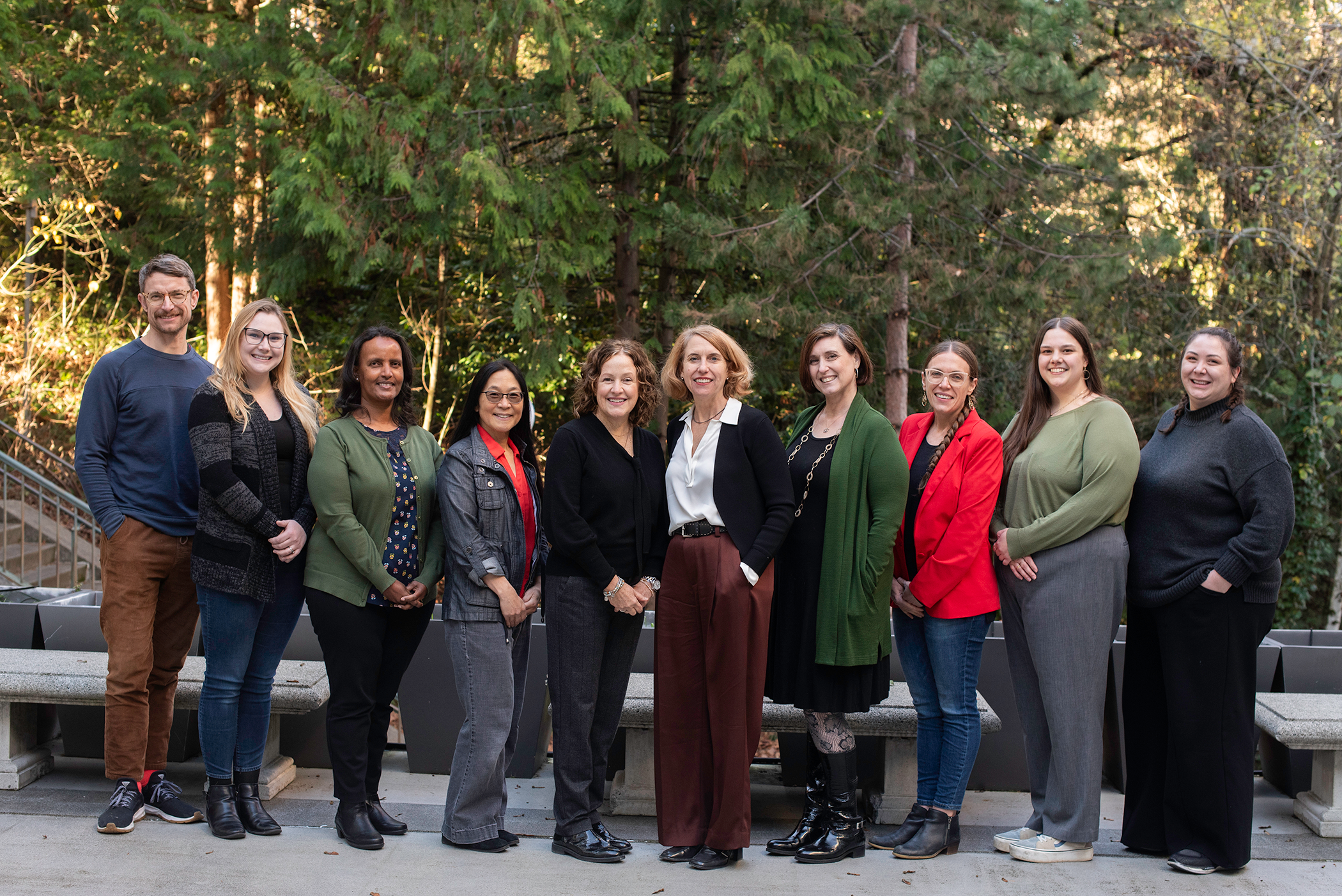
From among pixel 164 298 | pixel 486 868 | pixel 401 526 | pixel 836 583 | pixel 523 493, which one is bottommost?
pixel 486 868

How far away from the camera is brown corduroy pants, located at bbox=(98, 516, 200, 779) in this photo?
135 inches

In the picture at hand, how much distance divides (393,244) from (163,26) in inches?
133

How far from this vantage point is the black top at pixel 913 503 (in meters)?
3.53

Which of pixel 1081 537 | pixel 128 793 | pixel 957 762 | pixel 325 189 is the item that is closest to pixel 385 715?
pixel 128 793

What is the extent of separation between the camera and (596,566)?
328 cm

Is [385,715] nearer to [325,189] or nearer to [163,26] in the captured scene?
[325,189]

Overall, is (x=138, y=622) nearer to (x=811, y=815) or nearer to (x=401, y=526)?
(x=401, y=526)

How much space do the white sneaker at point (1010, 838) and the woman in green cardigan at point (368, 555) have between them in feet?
6.82

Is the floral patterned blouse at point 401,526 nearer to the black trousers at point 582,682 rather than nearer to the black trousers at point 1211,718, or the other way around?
the black trousers at point 582,682

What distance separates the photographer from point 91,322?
12414 millimetres

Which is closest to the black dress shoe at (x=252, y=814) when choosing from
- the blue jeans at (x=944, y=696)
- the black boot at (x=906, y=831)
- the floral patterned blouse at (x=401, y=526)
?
the floral patterned blouse at (x=401, y=526)

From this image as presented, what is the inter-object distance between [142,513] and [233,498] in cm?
43

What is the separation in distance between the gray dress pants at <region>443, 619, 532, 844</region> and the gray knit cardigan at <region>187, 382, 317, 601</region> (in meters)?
0.66

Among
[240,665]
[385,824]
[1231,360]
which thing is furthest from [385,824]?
[1231,360]
